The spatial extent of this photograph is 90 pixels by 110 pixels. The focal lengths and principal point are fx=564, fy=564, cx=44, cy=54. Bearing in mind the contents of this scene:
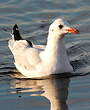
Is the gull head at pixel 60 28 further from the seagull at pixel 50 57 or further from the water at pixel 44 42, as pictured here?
the water at pixel 44 42

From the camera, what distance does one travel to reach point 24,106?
1130 centimetres

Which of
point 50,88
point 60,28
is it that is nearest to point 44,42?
point 60,28

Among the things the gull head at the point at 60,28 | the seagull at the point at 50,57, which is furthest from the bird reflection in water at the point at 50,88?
the gull head at the point at 60,28

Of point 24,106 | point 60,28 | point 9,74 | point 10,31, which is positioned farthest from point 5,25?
point 24,106

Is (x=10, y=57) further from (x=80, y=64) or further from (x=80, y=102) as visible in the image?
(x=80, y=102)

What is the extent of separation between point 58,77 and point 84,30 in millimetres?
3471

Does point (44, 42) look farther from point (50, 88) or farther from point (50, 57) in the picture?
point (50, 88)

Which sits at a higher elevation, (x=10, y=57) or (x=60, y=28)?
(x=60, y=28)

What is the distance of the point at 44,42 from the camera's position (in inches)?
623

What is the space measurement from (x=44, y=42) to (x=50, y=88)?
3.38 meters

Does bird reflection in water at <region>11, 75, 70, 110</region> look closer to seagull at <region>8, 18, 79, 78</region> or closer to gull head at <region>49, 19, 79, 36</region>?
seagull at <region>8, 18, 79, 78</region>

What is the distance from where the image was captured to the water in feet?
37.9

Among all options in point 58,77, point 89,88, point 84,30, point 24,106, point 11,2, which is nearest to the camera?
point 24,106

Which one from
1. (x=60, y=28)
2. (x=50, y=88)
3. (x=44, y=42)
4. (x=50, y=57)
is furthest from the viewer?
(x=44, y=42)
